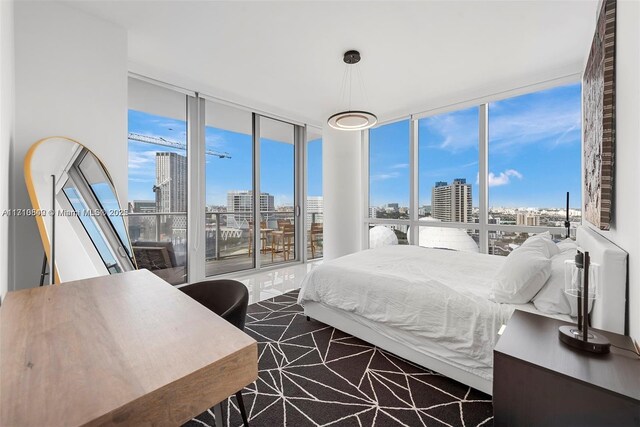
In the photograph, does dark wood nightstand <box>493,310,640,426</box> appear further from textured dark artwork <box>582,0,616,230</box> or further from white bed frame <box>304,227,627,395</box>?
textured dark artwork <box>582,0,616,230</box>

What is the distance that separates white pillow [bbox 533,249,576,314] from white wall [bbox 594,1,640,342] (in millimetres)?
375

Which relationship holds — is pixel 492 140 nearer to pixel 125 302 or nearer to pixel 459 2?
pixel 459 2

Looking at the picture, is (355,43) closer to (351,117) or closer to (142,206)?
(351,117)

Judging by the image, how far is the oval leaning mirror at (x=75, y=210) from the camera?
197 cm

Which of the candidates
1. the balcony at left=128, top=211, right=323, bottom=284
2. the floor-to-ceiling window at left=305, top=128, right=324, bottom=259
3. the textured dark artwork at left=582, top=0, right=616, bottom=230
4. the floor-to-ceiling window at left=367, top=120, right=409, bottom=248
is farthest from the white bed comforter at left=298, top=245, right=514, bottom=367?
the floor-to-ceiling window at left=305, top=128, right=324, bottom=259

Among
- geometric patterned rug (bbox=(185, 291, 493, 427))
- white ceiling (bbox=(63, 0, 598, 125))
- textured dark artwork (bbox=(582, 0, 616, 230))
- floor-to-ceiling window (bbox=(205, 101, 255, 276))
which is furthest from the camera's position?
floor-to-ceiling window (bbox=(205, 101, 255, 276))

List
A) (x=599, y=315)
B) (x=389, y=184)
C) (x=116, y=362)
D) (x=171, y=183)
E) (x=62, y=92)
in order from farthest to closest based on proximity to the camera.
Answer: (x=389, y=184) < (x=171, y=183) < (x=62, y=92) < (x=599, y=315) < (x=116, y=362)

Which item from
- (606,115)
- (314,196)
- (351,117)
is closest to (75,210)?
(351,117)

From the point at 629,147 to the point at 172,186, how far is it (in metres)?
4.34

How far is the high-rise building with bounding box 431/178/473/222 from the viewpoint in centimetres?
445

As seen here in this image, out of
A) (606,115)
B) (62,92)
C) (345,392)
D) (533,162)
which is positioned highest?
(62,92)

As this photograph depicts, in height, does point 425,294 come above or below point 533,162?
below

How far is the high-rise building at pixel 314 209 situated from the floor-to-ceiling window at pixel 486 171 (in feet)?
4.86

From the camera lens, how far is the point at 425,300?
2.00 meters
